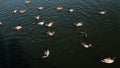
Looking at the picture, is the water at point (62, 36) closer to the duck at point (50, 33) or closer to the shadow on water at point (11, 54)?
the shadow on water at point (11, 54)

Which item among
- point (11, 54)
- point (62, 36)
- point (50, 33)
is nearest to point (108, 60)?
point (62, 36)

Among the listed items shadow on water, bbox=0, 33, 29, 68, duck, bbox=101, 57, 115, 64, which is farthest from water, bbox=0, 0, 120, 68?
duck, bbox=101, 57, 115, 64

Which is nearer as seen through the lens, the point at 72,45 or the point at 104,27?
the point at 72,45

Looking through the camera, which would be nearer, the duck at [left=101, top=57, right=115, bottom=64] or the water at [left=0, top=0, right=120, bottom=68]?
the duck at [left=101, top=57, right=115, bottom=64]

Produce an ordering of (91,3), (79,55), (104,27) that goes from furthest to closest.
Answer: (91,3) → (104,27) → (79,55)

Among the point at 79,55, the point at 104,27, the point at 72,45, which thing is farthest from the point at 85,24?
the point at 79,55

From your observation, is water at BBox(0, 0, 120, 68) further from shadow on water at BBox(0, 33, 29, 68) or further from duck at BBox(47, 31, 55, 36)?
duck at BBox(47, 31, 55, 36)

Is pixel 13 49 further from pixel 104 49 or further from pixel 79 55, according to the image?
pixel 104 49

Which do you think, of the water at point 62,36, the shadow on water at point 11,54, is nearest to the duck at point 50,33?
the water at point 62,36

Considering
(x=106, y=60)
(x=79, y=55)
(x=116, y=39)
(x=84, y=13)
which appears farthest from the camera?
(x=84, y=13)
